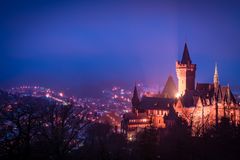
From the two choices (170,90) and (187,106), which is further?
(170,90)

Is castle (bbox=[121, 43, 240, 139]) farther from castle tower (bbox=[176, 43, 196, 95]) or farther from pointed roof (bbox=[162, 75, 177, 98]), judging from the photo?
pointed roof (bbox=[162, 75, 177, 98])

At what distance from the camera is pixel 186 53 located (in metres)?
71.8

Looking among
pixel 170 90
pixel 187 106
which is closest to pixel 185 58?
pixel 170 90

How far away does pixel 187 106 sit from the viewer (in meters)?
59.4

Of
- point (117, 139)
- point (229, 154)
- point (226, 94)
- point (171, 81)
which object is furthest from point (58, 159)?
point (171, 81)

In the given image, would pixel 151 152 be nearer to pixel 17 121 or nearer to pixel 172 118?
pixel 17 121

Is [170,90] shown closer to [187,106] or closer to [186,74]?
[186,74]

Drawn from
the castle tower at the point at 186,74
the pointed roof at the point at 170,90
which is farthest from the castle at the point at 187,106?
the pointed roof at the point at 170,90

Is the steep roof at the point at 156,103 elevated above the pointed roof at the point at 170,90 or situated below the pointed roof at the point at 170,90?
below

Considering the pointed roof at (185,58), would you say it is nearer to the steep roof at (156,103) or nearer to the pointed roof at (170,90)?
the pointed roof at (170,90)

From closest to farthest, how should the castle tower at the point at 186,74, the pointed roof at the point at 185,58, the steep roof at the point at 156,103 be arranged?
the steep roof at the point at 156,103 → the castle tower at the point at 186,74 → the pointed roof at the point at 185,58

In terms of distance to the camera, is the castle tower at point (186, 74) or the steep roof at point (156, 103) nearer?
the steep roof at point (156, 103)

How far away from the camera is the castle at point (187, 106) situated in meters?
58.9

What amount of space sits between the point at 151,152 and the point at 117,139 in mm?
18728
